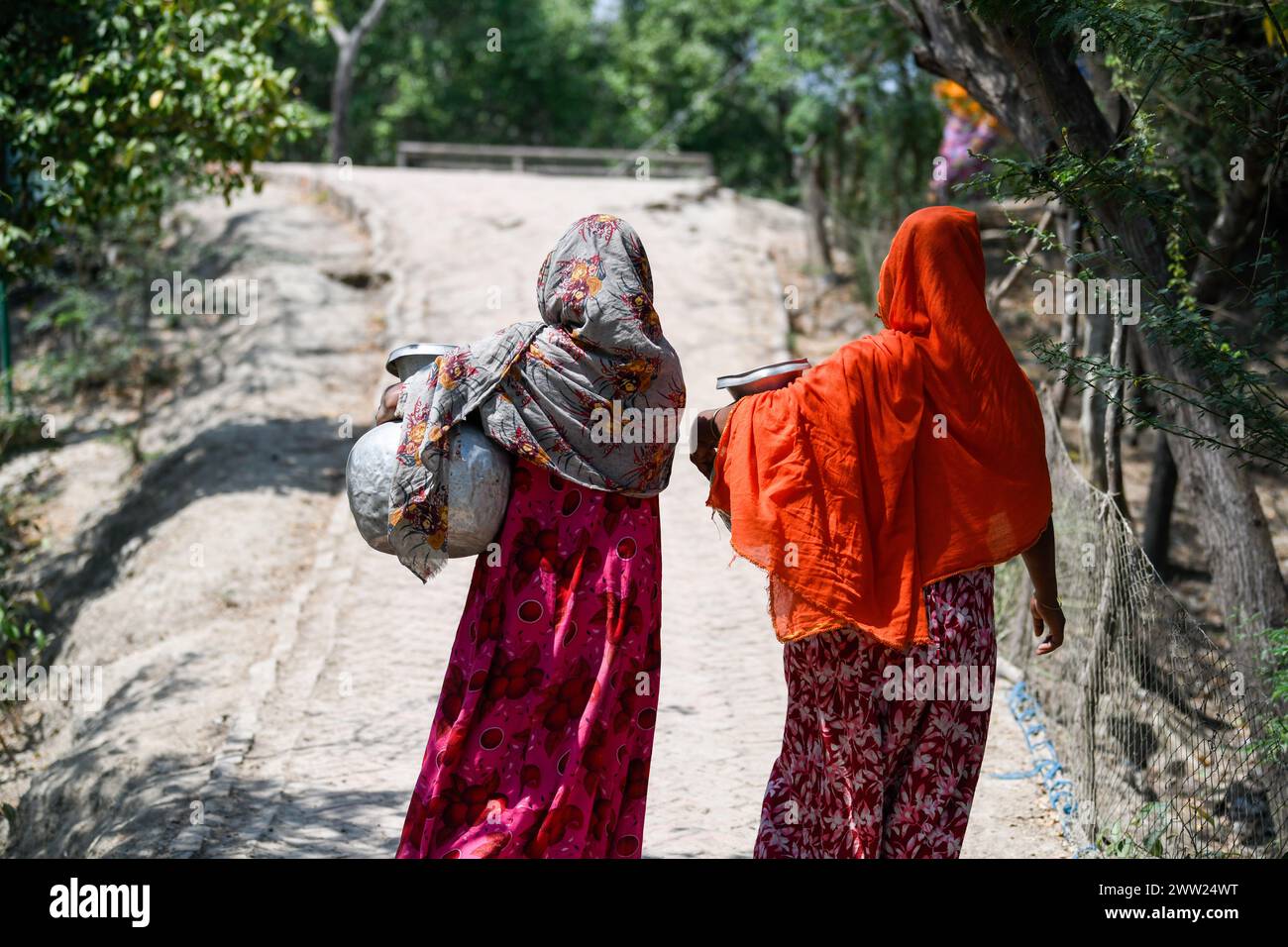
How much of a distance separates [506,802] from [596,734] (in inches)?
11.3

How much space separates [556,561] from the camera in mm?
3418

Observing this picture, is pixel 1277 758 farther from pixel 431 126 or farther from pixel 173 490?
pixel 431 126

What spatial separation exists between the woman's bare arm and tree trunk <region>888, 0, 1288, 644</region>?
A: 1458 millimetres

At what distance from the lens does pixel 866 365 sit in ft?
10.8

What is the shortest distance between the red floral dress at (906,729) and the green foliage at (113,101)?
5990mm

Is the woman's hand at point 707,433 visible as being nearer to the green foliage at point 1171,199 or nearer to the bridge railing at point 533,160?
the green foliage at point 1171,199

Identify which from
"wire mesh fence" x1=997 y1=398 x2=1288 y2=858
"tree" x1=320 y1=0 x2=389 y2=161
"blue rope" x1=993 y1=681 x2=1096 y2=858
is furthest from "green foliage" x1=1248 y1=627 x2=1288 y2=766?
"tree" x1=320 y1=0 x2=389 y2=161

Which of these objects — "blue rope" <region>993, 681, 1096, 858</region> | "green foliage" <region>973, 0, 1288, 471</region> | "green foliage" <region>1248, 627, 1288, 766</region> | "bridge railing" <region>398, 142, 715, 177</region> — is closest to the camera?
"green foliage" <region>1248, 627, 1288, 766</region>

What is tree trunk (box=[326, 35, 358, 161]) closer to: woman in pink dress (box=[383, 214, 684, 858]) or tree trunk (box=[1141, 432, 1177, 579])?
tree trunk (box=[1141, 432, 1177, 579])

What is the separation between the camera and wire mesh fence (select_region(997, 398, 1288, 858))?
3.95 m

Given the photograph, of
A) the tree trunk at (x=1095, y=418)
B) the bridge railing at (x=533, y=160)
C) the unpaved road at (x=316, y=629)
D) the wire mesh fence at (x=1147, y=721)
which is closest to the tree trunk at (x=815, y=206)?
the unpaved road at (x=316, y=629)

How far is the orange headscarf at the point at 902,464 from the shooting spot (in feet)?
10.8

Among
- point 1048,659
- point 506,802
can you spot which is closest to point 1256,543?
point 1048,659

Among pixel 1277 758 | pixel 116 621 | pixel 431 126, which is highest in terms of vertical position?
pixel 431 126
